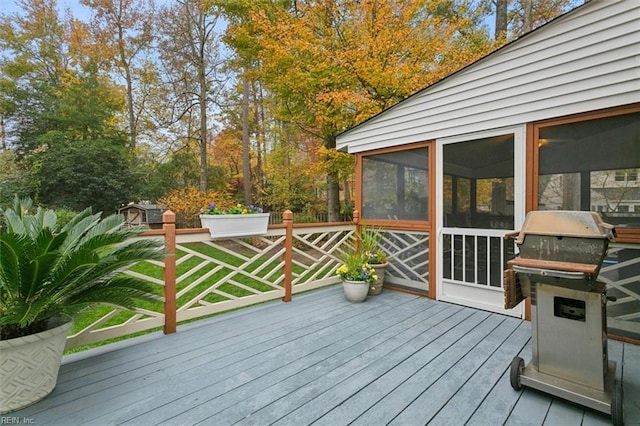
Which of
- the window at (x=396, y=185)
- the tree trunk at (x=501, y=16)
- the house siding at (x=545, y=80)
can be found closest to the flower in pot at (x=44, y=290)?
the window at (x=396, y=185)

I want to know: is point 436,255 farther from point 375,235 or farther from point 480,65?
point 480,65

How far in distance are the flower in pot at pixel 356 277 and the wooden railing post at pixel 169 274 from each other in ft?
6.34

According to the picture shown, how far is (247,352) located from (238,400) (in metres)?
0.63

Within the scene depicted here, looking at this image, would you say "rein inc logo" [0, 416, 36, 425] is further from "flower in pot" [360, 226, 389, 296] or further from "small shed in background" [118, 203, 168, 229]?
"small shed in background" [118, 203, 168, 229]

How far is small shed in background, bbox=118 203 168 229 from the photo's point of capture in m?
9.04

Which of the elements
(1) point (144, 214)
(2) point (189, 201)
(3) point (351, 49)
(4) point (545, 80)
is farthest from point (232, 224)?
(1) point (144, 214)

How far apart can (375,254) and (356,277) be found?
64cm

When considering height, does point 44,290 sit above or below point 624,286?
above

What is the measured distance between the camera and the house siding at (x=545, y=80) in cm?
257

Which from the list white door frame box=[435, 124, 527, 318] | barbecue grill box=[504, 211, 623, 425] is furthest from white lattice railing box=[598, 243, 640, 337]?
barbecue grill box=[504, 211, 623, 425]

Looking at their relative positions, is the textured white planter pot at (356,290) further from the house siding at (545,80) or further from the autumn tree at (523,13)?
the autumn tree at (523,13)

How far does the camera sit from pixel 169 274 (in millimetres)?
2867

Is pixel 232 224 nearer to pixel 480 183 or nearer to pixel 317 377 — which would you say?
pixel 317 377

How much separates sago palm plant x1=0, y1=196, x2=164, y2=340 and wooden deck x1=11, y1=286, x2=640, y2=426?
54 cm
